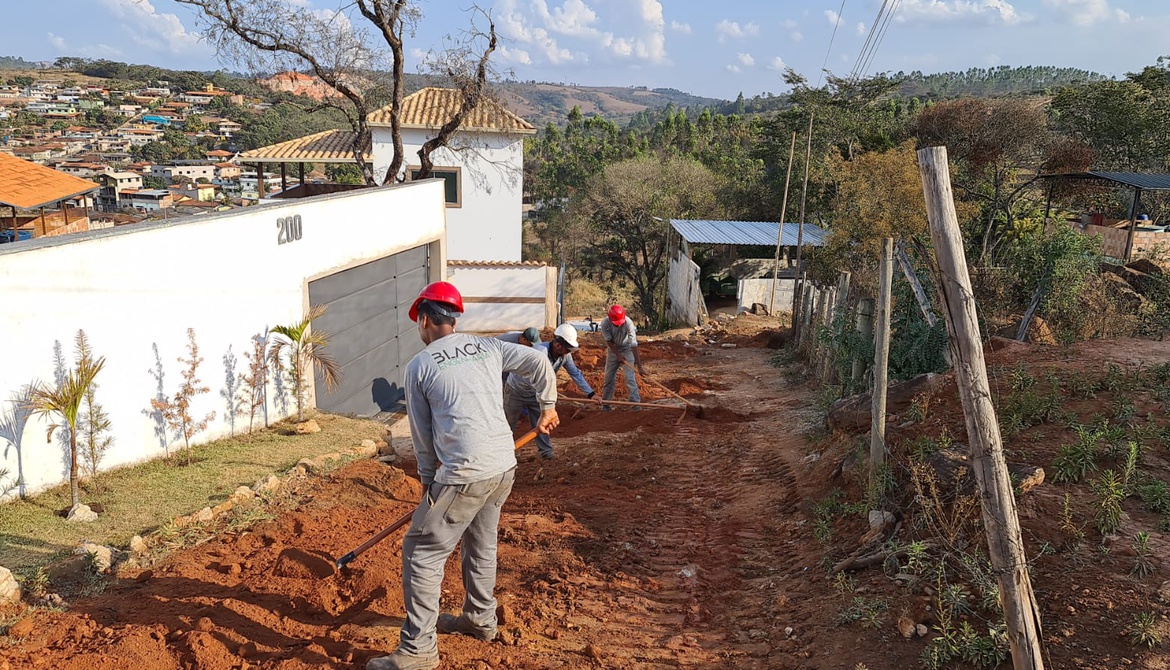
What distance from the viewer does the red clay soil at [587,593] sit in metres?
3.62

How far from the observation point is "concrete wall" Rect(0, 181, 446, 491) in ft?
17.5

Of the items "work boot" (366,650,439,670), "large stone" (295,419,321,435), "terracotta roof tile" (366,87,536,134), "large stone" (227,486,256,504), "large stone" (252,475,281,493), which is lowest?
"large stone" (295,419,321,435)

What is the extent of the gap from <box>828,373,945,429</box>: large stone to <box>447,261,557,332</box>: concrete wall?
461 inches

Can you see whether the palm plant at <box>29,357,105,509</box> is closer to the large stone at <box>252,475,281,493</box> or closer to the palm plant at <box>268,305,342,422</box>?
the large stone at <box>252,475,281,493</box>

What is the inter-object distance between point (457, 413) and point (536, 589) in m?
1.63

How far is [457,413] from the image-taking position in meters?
3.59

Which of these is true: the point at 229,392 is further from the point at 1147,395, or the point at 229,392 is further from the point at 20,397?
the point at 1147,395

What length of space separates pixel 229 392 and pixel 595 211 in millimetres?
21664

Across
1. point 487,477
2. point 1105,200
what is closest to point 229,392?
point 487,477

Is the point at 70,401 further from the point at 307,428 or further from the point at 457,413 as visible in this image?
the point at 457,413

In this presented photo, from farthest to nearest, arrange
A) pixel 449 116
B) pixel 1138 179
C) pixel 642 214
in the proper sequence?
pixel 642 214
pixel 449 116
pixel 1138 179

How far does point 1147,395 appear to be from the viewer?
5.74 meters

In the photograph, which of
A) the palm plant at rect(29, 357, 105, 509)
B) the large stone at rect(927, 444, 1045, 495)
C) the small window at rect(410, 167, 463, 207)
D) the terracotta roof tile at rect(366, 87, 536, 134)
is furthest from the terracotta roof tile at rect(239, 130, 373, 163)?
the large stone at rect(927, 444, 1045, 495)

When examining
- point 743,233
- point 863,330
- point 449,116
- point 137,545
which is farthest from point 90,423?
point 743,233
